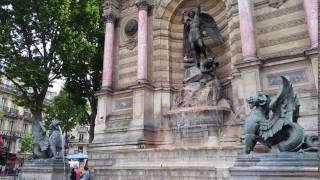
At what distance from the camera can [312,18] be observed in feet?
38.0

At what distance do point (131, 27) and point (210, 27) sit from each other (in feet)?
14.9

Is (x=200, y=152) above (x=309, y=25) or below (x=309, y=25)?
below

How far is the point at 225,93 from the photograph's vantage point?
15.1 metres

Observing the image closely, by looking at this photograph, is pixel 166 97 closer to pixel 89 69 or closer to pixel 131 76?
pixel 131 76

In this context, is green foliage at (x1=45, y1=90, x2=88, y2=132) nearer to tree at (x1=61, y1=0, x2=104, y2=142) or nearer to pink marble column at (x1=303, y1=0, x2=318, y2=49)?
tree at (x1=61, y1=0, x2=104, y2=142)

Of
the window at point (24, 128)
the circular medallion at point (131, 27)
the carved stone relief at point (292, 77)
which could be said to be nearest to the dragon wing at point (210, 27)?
the circular medallion at point (131, 27)

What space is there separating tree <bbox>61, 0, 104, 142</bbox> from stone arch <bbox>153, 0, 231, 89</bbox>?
596 centimetres

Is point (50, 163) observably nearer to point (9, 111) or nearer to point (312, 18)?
point (312, 18)

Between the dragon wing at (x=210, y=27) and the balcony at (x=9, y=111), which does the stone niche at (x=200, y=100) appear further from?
the balcony at (x=9, y=111)

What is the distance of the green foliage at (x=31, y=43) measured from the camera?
59.0 feet

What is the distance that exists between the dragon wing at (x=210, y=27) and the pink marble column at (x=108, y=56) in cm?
527

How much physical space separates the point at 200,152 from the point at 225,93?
487 centimetres

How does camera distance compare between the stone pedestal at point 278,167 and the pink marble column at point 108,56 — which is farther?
the pink marble column at point 108,56

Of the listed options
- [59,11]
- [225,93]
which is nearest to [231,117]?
[225,93]
